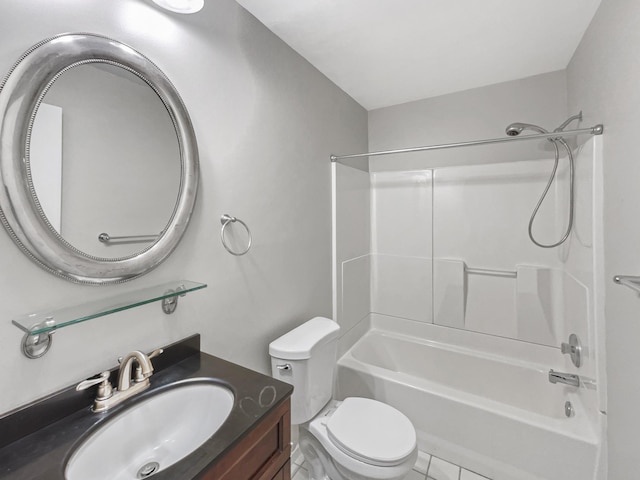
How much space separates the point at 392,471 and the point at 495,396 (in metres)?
1.30

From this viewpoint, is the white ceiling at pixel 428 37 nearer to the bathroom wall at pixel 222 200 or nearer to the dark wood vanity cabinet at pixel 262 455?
the bathroom wall at pixel 222 200

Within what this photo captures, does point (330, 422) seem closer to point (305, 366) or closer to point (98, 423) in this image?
point (305, 366)

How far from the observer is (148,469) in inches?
34.4

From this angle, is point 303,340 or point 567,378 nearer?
point 303,340

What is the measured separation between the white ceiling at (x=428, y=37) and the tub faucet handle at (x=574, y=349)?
5.81 feet

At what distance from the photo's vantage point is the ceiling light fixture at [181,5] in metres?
1.04

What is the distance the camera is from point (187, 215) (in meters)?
1.16

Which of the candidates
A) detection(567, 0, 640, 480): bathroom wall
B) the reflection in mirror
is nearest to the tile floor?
detection(567, 0, 640, 480): bathroom wall

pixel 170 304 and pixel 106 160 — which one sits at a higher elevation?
pixel 106 160

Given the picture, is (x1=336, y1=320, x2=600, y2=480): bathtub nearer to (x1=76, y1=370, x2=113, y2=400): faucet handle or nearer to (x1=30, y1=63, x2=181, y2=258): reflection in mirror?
(x1=76, y1=370, x2=113, y2=400): faucet handle

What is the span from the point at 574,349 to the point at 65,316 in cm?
247

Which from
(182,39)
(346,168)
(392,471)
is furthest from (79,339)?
(346,168)

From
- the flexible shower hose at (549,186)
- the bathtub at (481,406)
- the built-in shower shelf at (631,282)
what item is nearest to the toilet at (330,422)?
the bathtub at (481,406)

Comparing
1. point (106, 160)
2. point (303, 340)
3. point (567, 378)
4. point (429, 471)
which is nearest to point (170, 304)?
point (106, 160)
